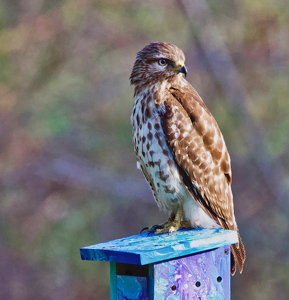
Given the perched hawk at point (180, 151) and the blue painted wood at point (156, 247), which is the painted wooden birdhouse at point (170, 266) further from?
the perched hawk at point (180, 151)

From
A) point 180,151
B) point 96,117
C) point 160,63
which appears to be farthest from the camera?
point 96,117

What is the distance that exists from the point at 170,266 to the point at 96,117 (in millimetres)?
7101

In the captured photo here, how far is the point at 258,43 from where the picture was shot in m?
8.90

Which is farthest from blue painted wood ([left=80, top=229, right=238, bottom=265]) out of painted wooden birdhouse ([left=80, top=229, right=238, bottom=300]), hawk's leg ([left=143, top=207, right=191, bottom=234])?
hawk's leg ([left=143, top=207, right=191, bottom=234])

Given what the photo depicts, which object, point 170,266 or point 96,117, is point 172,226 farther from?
point 96,117

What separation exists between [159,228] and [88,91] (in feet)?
21.3

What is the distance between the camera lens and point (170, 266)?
2340 mm

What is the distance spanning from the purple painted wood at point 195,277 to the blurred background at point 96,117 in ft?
19.0

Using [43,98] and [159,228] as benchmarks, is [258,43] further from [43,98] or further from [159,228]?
[159,228]

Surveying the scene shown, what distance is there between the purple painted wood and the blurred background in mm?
5802

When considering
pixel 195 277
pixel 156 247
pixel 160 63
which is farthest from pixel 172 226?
pixel 160 63

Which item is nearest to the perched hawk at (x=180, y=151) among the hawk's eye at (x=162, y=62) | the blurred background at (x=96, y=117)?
the hawk's eye at (x=162, y=62)

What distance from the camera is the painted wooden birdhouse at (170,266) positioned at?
228 centimetres

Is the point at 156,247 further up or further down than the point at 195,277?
further up
